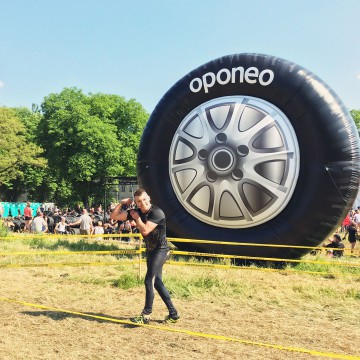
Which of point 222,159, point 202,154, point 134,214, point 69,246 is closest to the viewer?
point 134,214

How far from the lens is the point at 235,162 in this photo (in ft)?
34.8

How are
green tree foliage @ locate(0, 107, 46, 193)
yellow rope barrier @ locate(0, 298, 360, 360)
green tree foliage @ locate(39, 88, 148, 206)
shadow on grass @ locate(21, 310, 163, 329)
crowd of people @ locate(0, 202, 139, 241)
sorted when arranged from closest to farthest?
yellow rope barrier @ locate(0, 298, 360, 360) < shadow on grass @ locate(21, 310, 163, 329) < crowd of people @ locate(0, 202, 139, 241) < green tree foliage @ locate(39, 88, 148, 206) < green tree foliage @ locate(0, 107, 46, 193)

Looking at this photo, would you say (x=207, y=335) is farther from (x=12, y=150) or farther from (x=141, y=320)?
(x=12, y=150)

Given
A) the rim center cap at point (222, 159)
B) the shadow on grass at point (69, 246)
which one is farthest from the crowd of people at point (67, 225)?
the rim center cap at point (222, 159)

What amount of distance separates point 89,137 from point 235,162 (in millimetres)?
29911

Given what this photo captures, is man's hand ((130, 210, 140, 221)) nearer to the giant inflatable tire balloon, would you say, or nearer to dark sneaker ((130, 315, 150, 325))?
dark sneaker ((130, 315, 150, 325))

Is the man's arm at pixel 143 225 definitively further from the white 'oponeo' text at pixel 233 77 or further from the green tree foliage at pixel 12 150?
the green tree foliage at pixel 12 150

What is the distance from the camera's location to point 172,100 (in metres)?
11.7

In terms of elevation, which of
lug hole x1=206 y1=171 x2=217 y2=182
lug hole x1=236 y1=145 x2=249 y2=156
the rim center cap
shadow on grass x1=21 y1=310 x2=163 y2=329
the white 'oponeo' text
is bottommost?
shadow on grass x1=21 y1=310 x2=163 y2=329

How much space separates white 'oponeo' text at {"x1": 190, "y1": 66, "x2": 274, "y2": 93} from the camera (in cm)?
1071

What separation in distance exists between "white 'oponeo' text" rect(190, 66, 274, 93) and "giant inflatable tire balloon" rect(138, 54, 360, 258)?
0.08 feet

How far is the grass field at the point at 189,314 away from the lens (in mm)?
4969

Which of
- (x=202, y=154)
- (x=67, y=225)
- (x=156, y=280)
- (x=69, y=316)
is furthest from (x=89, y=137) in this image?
(x=156, y=280)

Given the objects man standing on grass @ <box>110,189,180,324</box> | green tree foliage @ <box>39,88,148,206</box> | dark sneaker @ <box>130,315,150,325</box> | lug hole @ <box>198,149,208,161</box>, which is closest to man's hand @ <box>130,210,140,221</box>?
man standing on grass @ <box>110,189,180,324</box>
